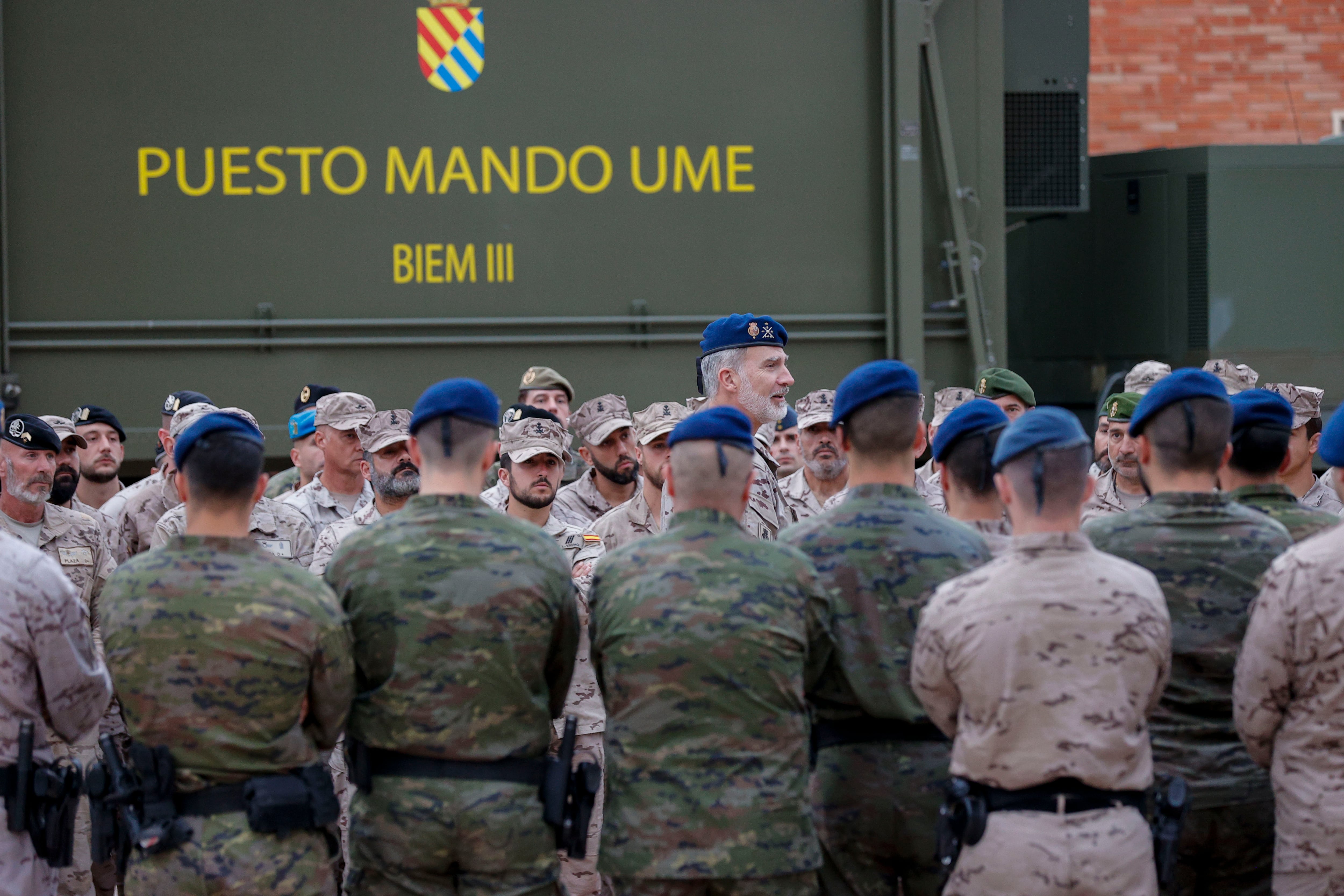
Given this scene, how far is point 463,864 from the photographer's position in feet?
9.03

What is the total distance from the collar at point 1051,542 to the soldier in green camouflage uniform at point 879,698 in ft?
0.95

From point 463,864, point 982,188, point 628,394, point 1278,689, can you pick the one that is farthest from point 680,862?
point 982,188

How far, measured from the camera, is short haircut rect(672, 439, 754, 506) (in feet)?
9.30

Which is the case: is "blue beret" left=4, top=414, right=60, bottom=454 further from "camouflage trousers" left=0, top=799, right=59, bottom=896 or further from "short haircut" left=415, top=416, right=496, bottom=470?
"short haircut" left=415, top=416, right=496, bottom=470

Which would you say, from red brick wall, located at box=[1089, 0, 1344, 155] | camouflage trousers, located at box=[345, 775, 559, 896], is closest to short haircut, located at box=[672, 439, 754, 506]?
camouflage trousers, located at box=[345, 775, 559, 896]

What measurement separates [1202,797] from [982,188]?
3748mm

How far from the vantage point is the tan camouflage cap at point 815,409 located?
16.3 ft

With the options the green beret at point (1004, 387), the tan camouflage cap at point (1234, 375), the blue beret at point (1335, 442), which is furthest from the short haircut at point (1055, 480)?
the tan camouflage cap at point (1234, 375)

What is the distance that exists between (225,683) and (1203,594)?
75.9 inches

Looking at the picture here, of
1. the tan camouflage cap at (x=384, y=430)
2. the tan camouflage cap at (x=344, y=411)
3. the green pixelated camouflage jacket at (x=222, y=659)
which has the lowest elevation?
the green pixelated camouflage jacket at (x=222, y=659)

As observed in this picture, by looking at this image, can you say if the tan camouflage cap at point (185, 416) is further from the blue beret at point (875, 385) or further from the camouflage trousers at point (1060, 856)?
the camouflage trousers at point (1060, 856)

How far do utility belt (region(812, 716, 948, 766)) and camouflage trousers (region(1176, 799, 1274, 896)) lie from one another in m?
0.56

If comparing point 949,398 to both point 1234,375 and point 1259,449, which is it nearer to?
point 1234,375

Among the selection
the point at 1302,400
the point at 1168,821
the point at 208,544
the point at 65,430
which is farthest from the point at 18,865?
the point at 1302,400
